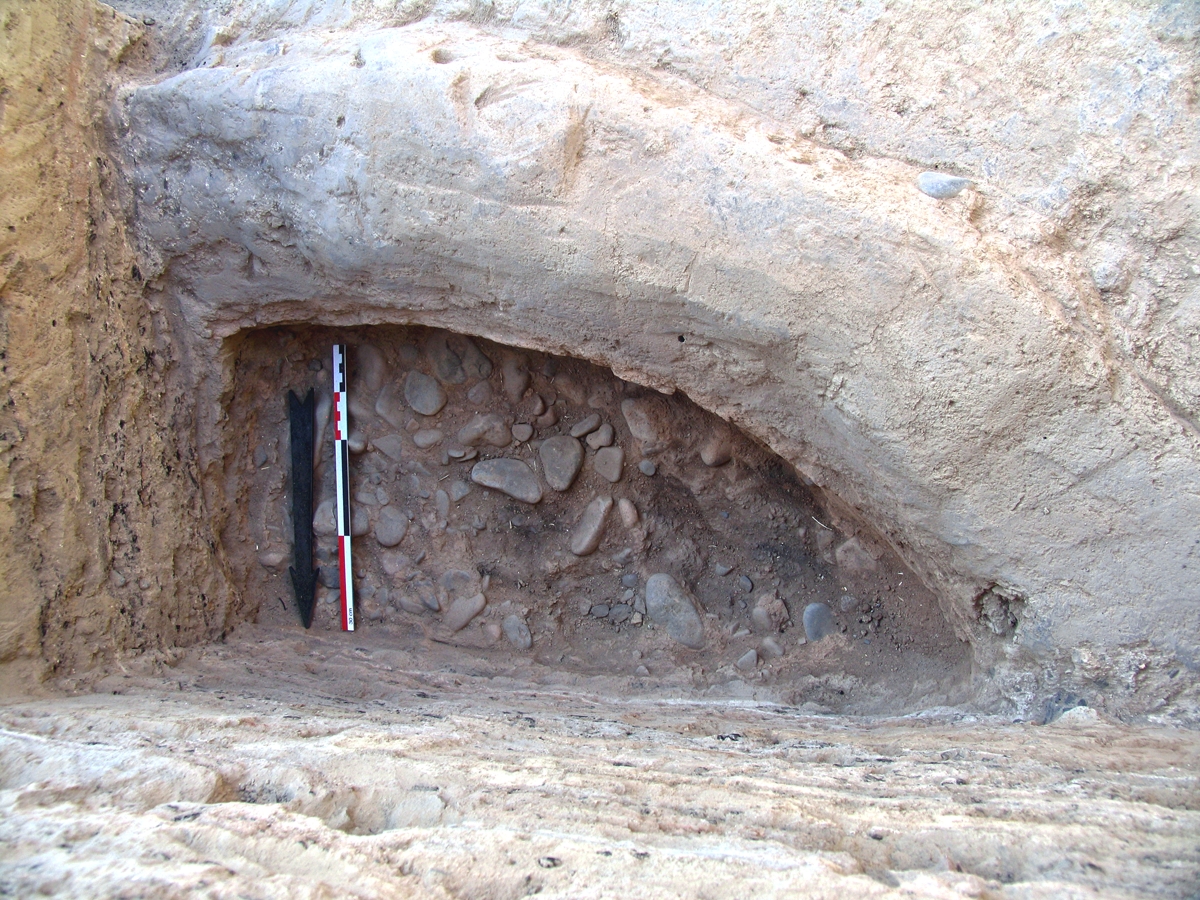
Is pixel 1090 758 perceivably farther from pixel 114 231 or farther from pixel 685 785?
pixel 114 231

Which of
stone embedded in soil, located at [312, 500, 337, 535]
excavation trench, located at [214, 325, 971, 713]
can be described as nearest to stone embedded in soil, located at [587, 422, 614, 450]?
excavation trench, located at [214, 325, 971, 713]

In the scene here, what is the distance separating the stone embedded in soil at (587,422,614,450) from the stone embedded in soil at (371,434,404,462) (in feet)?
1.91

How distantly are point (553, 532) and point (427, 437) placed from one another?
48 centimetres

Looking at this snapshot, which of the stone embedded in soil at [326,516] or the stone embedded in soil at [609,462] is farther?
the stone embedded in soil at [326,516]

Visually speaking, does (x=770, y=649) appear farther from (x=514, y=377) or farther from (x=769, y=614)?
(x=514, y=377)

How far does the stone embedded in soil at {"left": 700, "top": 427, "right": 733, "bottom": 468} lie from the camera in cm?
221

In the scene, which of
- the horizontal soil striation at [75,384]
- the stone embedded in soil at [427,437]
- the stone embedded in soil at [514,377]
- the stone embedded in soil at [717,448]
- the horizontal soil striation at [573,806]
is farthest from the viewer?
the stone embedded in soil at [427,437]

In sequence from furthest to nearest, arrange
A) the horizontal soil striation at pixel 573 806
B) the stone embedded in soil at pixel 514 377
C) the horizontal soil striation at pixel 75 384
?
1. the stone embedded in soil at pixel 514 377
2. the horizontal soil striation at pixel 75 384
3. the horizontal soil striation at pixel 573 806

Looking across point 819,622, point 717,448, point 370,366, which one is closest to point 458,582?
point 370,366

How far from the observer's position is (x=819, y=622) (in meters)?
2.28

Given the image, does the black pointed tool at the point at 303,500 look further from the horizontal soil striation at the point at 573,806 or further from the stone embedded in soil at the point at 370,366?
the horizontal soil striation at the point at 573,806

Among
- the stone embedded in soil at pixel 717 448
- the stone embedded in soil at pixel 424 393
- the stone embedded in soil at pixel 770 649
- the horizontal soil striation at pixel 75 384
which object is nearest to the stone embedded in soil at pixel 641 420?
the stone embedded in soil at pixel 717 448

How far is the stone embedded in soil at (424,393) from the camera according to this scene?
7.82ft

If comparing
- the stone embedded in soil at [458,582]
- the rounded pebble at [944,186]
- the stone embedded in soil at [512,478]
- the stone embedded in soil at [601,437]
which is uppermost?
the rounded pebble at [944,186]
